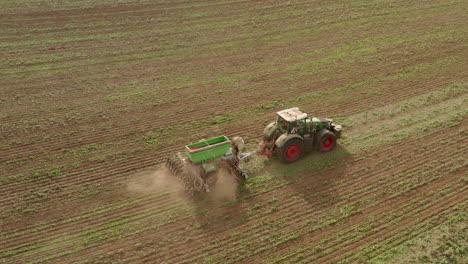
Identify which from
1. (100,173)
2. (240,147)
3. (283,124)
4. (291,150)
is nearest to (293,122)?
(283,124)

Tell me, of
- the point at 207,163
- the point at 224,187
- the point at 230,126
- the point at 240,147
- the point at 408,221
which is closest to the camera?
the point at 408,221

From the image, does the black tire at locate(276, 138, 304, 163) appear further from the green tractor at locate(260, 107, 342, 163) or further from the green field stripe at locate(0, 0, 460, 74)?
the green field stripe at locate(0, 0, 460, 74)

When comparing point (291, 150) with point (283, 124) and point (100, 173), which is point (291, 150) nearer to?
point (283, 124)

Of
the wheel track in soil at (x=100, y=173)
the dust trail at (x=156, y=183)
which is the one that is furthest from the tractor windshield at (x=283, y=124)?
the wheel track in soil at (x=100, y=173)

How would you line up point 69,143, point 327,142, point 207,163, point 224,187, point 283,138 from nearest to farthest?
point 207,163 < point 224,187 < point 283,138 < point 327,142 < point 69,143

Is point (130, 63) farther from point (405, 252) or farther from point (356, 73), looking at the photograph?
point (405, 252)

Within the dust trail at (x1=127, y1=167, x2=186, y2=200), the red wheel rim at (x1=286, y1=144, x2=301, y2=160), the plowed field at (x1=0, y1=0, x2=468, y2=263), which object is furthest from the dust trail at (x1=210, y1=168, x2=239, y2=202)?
the red wheel rim at (x1=286, y1=144, x2=301, y2=160)

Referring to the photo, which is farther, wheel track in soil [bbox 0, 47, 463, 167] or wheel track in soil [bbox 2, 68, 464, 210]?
wheel track in soil [bbox 0, 47, 463, 167]

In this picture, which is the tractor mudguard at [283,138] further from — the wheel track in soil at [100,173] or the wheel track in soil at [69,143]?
the wheel track in soil at [69,143]
